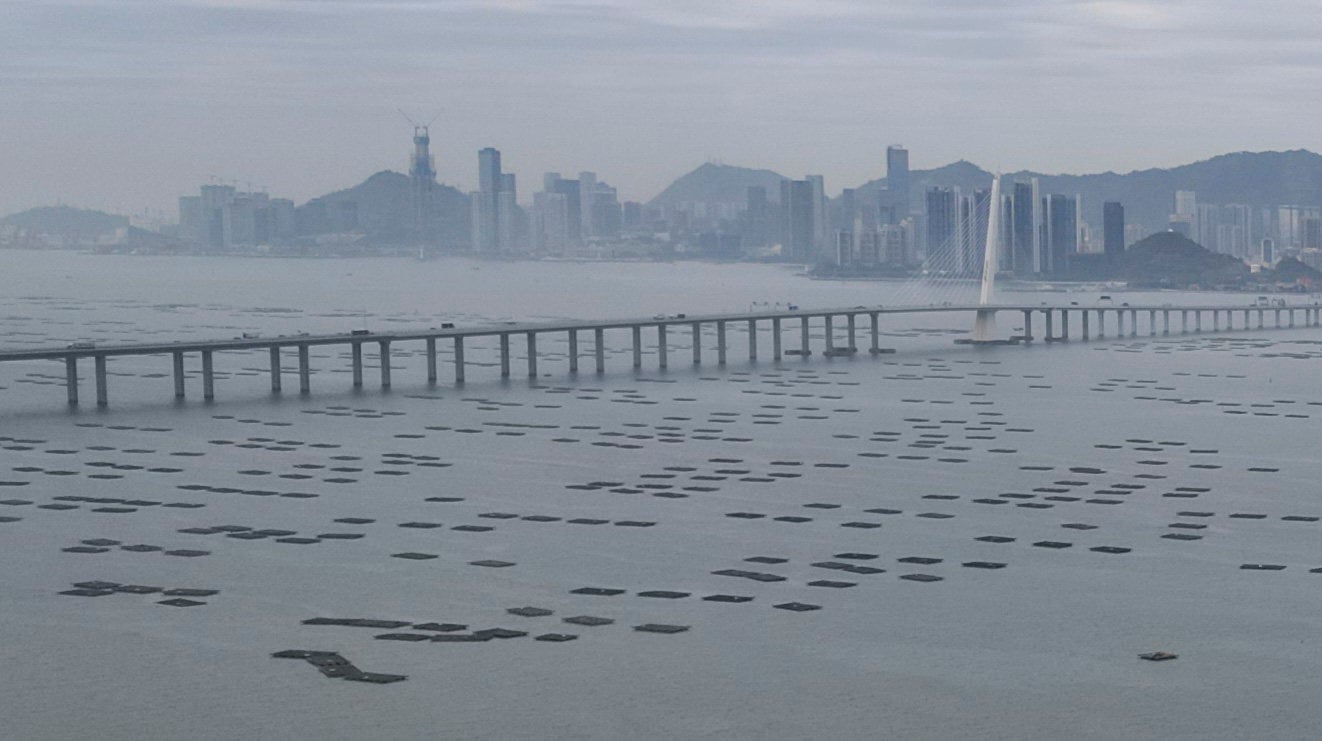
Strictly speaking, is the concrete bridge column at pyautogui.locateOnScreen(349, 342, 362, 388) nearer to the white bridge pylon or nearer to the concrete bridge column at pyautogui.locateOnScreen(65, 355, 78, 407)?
the concrete bridge column at pyautogui.locateOnScreen(65, 355, 78, 407)

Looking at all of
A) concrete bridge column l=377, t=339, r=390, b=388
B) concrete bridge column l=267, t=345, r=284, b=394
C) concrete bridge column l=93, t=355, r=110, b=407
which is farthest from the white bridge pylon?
concrete bridge column l=93, t=355, r=110, b=407

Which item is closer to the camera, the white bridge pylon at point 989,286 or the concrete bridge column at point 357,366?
the concrete bridge column at point 357,366

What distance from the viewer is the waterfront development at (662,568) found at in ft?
64.4

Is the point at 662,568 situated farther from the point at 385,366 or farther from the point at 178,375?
the point at 385,366

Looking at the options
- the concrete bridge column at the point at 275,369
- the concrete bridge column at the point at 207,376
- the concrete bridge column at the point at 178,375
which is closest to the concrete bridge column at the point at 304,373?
the concrete bridge column at the point at 275,369

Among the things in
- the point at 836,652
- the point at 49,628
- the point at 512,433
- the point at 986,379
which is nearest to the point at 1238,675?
the point at 836,652

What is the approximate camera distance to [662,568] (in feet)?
90.9

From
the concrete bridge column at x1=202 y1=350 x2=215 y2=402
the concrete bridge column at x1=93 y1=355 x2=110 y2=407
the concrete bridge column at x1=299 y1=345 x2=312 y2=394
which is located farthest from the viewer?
the concrete bridge column at x1=299 y1=345 x2=312 y2=394

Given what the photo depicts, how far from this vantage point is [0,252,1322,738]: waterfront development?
19.6 metres

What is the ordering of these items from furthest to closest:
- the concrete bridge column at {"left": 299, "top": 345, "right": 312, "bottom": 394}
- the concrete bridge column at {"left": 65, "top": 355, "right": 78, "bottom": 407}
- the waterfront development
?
the concrete bridge column at {"left": 299, "top": 345, "right": 312, "bottom": 394} → the concrete bridge column at {"left": 65, "top": 355, "right": 78, "bottom": 407} → the waterfront development

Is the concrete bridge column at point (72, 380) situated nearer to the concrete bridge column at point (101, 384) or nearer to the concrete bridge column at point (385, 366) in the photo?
the concrete bridge column at point (101, 384)

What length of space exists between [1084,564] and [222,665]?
1261 cm

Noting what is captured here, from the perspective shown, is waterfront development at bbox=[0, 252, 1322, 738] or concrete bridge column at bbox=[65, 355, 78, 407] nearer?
waterfront development at bbox=[0, 252, 1322, 738]

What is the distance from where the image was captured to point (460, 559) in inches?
1125
